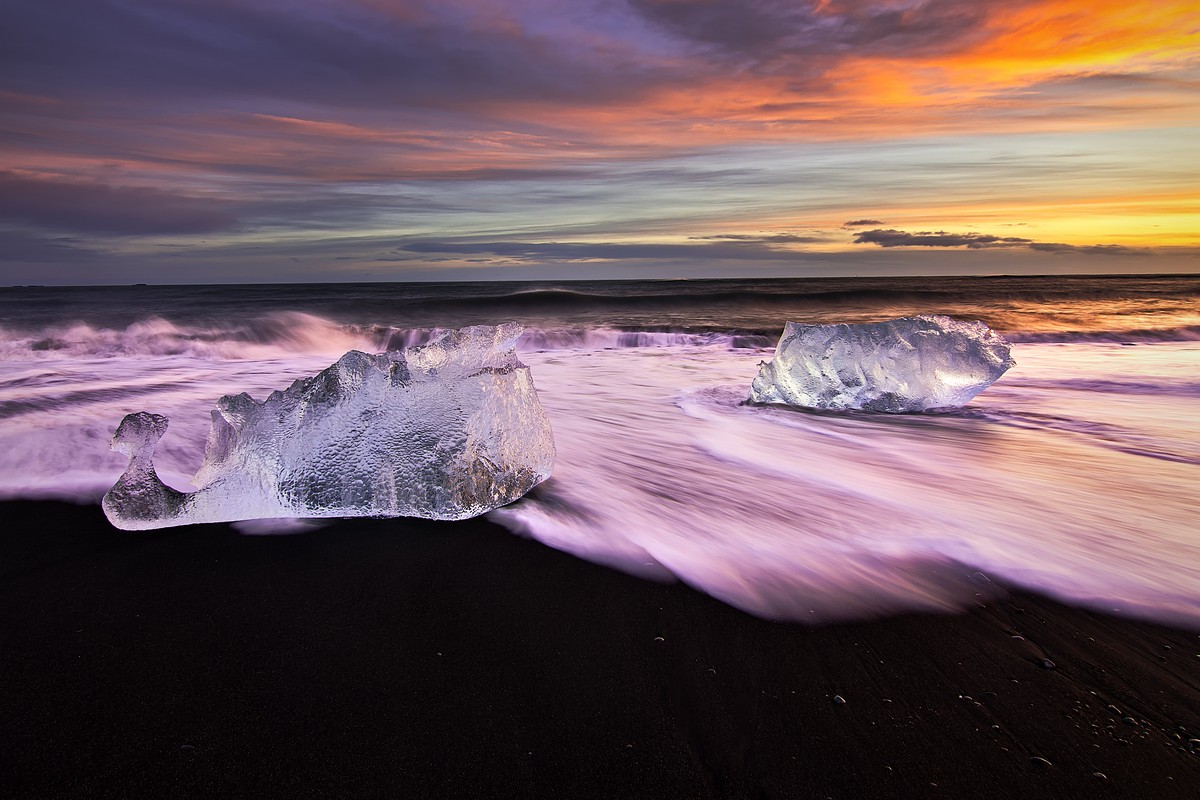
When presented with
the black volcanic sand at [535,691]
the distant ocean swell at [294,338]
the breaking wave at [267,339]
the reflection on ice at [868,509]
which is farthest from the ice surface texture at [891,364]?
the breaking wave at [267,339]

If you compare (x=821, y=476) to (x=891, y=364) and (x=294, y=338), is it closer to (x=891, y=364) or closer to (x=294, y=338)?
(x=891, y=364)

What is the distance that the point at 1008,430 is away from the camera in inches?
184

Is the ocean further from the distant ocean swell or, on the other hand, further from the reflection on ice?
the distant ocean swell

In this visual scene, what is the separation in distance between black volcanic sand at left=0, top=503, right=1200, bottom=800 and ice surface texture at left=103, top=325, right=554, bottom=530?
0.40 meters

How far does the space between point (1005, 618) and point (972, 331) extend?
4.02m

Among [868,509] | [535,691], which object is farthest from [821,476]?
[535,691]

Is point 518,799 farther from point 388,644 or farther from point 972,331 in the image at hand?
point 972,331

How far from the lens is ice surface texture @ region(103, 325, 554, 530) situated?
2635 mm

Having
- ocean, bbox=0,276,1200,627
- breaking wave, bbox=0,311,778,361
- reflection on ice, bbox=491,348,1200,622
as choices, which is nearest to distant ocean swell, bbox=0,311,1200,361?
breaking wave, bbox=0,311,778,361

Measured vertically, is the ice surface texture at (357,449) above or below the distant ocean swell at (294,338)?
above

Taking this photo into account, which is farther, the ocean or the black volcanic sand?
the ocean

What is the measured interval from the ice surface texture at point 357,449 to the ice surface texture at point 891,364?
3.12m

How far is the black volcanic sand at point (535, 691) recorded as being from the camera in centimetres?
134

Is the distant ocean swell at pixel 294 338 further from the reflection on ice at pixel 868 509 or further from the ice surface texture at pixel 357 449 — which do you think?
the ice surface texture at pixel 357 449
